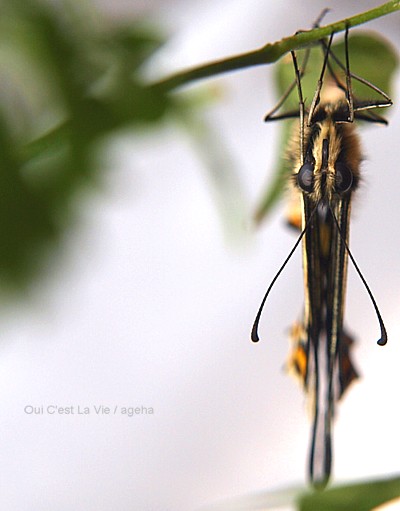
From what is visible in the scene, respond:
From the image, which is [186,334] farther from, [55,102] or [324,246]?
[324,246]

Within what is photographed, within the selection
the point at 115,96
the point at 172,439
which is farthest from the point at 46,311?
the point at 115,96

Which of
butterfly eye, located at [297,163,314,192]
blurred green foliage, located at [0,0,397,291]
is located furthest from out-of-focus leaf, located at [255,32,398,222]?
butterfly eye, located at [297,163,314,192]

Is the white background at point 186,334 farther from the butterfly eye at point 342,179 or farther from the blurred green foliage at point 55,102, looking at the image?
the butterfly eye at point 342,179

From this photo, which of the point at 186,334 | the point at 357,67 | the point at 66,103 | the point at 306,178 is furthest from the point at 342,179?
the point at 186,334

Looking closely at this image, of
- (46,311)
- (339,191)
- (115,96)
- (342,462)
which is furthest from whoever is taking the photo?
(46,311)

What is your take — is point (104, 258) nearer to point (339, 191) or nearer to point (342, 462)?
point (342, 462)

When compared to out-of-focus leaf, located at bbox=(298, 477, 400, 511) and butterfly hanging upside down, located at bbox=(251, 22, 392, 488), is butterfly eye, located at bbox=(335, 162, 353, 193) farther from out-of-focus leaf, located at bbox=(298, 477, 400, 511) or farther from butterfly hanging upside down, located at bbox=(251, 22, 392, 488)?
out-of-focus leaf, located at bbox=(298, 477, 400, 511)
